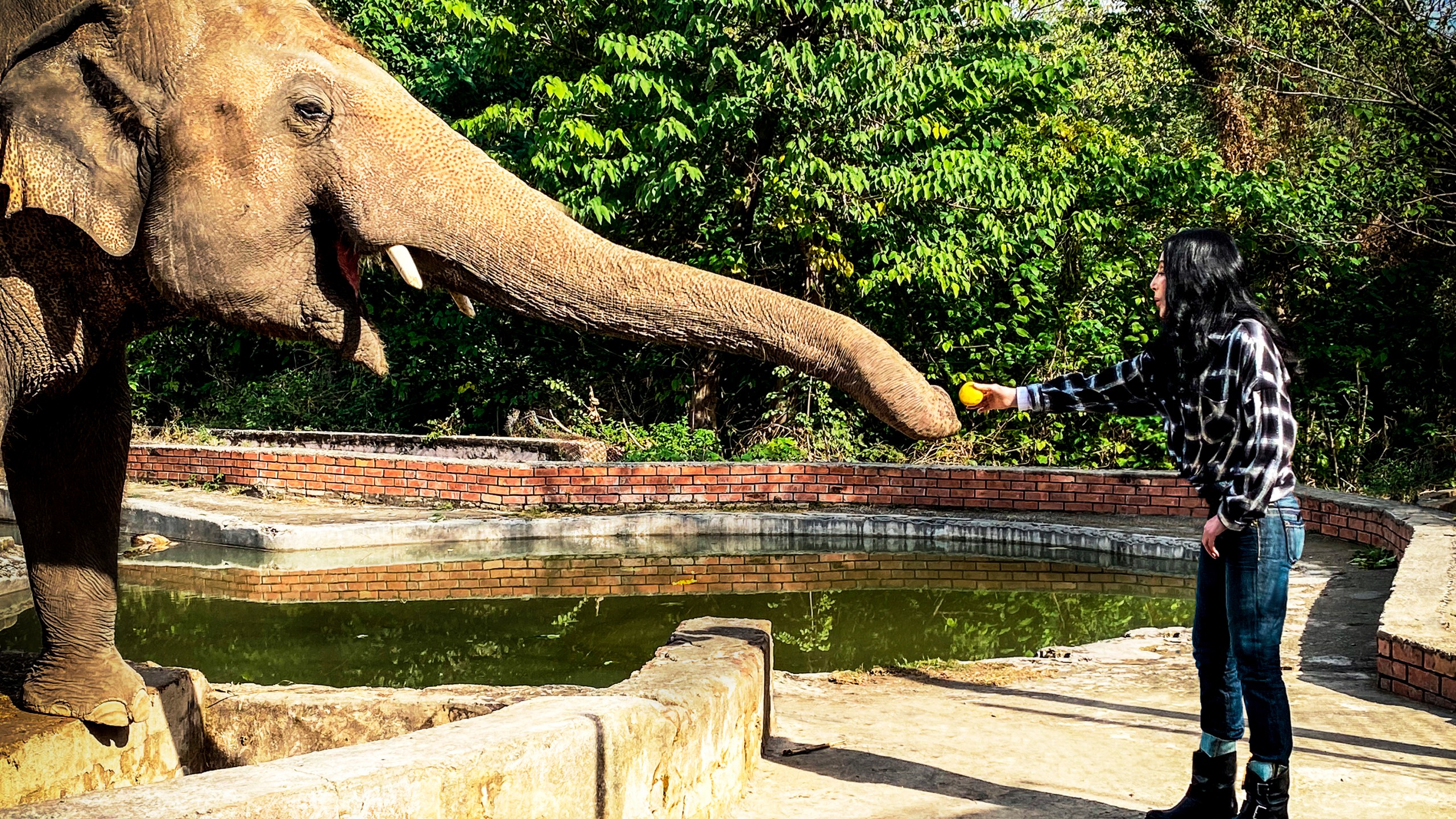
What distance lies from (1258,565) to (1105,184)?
39.3ft

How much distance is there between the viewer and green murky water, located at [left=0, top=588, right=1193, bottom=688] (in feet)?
25.3

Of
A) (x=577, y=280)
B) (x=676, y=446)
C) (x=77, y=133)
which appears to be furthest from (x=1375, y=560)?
(x=77, y=133)

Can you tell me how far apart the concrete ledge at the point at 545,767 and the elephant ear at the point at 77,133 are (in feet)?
4.77

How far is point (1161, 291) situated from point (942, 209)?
10.2m

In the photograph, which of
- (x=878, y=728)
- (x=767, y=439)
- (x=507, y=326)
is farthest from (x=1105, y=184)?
(x=878, y=728)

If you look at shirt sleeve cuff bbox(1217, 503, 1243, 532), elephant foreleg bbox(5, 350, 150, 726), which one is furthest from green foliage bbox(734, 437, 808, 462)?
shirt sleeve cuff bbox(1217, 503, 1243, 532)

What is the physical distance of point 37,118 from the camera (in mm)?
3451

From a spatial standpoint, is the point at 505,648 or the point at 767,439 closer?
the point at 505,648

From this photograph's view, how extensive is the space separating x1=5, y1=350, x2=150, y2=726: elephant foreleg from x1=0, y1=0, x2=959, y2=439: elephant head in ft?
3.77

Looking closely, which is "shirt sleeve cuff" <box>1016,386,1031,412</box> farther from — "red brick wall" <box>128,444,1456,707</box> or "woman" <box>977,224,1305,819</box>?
"red brick wall" <box>128,444,1456,707</box>

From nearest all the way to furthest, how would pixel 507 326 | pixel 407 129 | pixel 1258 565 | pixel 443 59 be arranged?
pixel 407 129
pixel 1258 565
pixel 507 326
pixel 443 59

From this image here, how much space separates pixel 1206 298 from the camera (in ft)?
13.5

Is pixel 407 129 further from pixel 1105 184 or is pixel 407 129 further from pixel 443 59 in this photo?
pixel 443 59

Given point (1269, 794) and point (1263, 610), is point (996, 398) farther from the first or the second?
point (1269, 794)
